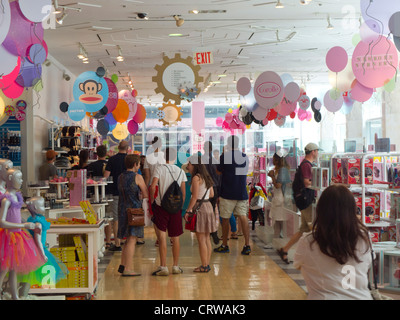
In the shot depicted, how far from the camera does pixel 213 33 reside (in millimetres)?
10016

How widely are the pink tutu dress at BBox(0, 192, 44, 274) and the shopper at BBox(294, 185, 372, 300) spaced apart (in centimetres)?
198

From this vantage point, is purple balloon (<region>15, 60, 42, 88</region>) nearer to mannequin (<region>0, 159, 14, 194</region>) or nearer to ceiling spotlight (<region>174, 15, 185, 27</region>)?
mannequin (<region>0, 159, 14, 194</region>)

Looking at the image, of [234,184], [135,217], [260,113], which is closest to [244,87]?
[260,113]

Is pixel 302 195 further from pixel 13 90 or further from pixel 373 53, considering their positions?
pixel 13 90

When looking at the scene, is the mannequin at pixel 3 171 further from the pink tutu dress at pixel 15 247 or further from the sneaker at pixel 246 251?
the sneaker at pixel 246 251

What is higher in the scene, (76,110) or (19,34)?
(19,34)

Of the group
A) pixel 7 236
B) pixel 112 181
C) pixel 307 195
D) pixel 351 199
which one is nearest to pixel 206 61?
pixel 112 181

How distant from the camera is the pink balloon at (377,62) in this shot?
5762 millimetres

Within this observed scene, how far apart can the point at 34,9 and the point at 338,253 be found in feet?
9.11

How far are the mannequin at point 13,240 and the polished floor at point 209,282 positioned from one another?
5.43ft

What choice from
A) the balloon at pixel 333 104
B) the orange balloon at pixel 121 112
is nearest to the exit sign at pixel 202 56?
the orange balloon at pixel 121 112

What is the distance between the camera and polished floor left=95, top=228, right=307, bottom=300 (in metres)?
5.31

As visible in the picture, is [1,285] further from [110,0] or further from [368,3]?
[110,0]

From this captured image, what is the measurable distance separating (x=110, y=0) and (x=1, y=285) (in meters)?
5.07
